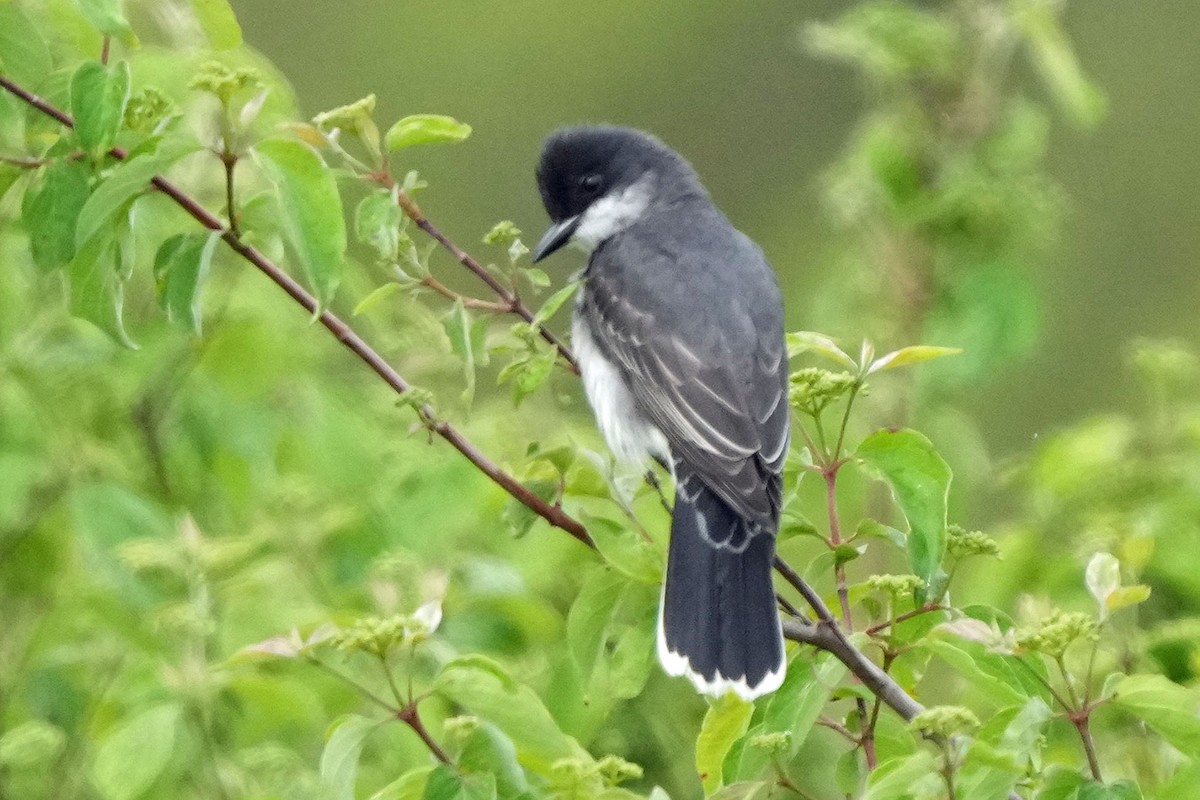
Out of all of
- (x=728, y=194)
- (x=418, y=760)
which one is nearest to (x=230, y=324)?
(x=418, y=760)

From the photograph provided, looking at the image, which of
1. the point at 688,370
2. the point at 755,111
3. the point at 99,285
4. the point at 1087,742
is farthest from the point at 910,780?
the point at 755,111

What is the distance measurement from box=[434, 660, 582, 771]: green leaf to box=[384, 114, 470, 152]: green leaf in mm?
749

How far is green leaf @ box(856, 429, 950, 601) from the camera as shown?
2.59 meters

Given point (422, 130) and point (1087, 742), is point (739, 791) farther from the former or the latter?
point (422, 130)

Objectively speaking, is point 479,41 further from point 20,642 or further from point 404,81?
point 20,642

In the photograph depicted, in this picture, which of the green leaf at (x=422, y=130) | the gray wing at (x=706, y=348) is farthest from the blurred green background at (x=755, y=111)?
the green leaf at (x=422, y=130)

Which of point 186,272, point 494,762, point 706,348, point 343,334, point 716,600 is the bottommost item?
point 494,762

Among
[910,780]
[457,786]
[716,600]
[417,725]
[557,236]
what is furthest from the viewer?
[557,236]

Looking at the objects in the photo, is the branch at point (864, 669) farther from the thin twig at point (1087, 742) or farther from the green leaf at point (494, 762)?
the green leaf at point (494, 762)

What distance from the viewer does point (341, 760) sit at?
7.32ft

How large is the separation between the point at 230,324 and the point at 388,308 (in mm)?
386

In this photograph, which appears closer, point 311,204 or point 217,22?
point 311,204

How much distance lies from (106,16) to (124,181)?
207 mm

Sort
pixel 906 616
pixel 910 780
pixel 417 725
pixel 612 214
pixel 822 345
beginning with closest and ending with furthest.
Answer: pixel 910 780 < pixel 417 725 < pixel 906 616 < pixel 822 345 < pixel 612 214
